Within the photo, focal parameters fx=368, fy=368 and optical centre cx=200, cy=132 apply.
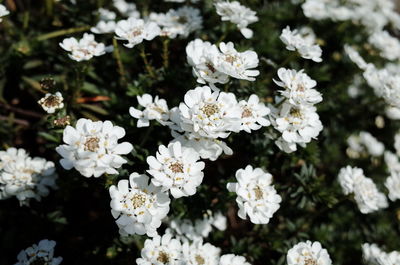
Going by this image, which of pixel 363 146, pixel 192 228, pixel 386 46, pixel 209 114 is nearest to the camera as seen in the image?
pixel 209 114

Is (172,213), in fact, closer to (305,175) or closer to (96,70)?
(305,175)

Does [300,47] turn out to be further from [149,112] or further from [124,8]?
[124,8]

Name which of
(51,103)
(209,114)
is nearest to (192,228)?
(209,114)

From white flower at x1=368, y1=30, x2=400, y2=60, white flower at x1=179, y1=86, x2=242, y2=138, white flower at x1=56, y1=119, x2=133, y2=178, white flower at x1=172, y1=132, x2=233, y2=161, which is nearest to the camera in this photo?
white flower at x1=56, y1=119, x2=133, y2=178

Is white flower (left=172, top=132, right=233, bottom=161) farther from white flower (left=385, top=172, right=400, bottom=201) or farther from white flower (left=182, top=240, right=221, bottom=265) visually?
white flower (left=385, top=172, right=400, bottom=201)

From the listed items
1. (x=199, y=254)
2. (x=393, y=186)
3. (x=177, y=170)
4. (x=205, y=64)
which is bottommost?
(x=393, y=186)

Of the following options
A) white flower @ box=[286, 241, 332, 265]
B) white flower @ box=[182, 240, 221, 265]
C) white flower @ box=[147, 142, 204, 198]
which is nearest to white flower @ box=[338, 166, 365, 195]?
white flower @ box=[286, 241, 332, 265]
